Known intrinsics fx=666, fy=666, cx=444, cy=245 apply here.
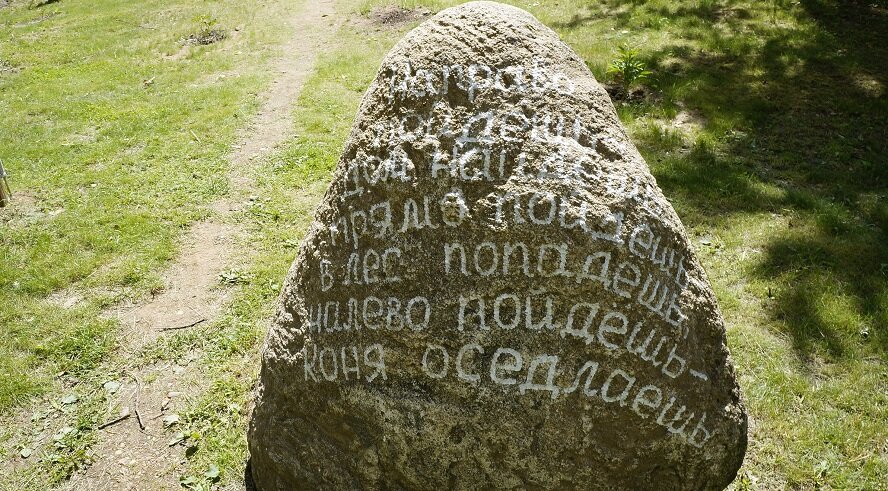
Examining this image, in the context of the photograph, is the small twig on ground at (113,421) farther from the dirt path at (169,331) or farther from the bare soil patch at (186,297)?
the bare soil patch at (186,297)

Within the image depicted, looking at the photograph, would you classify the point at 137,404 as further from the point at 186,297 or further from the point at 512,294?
the point at 512,294

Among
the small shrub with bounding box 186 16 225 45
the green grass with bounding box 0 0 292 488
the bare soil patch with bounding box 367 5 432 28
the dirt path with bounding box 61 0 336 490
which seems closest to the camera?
the dirt path with bounding box 61 0 336 490

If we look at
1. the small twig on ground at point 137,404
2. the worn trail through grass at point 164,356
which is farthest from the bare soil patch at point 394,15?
the small twig on ground at point 137,404

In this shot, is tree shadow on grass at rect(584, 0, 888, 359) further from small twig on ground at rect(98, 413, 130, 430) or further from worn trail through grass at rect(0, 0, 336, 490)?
small twig on ground at rect(98, 413, 130, 430)

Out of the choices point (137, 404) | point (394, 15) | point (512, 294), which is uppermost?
point (512, 294)

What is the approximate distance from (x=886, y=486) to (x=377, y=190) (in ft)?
10.1

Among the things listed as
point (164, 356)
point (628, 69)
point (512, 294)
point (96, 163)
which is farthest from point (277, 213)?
point (628, 69)

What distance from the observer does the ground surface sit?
3988 millimetres

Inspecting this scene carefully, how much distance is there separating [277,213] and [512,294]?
402 centimetres

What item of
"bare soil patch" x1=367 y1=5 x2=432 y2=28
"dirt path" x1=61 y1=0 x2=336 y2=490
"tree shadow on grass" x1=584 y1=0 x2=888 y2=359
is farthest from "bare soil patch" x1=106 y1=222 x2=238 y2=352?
"bare soil patch" x1=367 y1=5 x2=432 y2=28

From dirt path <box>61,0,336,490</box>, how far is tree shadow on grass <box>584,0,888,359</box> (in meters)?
4.01

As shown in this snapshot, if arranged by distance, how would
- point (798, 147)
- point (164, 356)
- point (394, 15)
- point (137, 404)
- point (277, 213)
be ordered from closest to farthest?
point (137, 404), point (164, 356), point (277, 213), point (798, 147), point (394, 15)

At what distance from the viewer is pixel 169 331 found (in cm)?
489

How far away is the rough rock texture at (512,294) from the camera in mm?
2725
